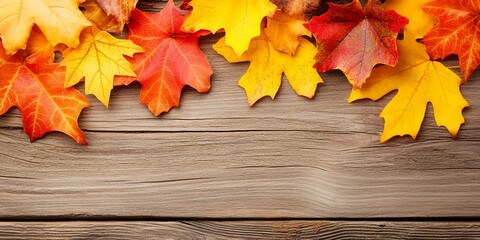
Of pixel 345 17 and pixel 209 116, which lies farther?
pixel 209 116

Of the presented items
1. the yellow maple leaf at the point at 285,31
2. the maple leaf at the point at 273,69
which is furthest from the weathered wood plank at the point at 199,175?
the yellow maple leaf at the point at 285,31

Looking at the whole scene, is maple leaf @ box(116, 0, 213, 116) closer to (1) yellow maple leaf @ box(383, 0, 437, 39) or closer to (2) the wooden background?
(2) the wooden background

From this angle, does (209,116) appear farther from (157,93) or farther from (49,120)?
(49,120)

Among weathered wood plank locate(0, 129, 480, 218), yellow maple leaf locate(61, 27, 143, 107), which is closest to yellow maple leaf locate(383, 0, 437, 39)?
weathered wood plank locate(0, 129, 480, 218)

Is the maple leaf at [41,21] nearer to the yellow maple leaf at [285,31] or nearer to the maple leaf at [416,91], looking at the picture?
the yellow maple leaf at [285,31]

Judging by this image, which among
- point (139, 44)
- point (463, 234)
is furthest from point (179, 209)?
point (463, 234)

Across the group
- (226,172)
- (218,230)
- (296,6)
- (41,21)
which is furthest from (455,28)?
(41,21)

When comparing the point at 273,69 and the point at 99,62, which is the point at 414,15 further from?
the point at 99,62
